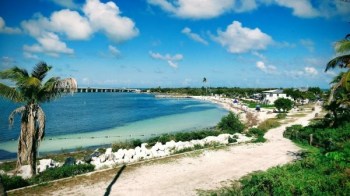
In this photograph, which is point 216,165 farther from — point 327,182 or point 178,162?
point 327,182

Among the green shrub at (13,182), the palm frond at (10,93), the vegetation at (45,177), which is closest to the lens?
the green shrub at (13,182)

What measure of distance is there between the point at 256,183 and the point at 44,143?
28.0 m

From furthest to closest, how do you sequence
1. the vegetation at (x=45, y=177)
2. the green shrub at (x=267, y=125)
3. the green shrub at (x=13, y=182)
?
1. the green shrub at (x=267, y=125)
2. the vegetation at (x=45, y=177)
3. the green shrub at (x=13, y=182)

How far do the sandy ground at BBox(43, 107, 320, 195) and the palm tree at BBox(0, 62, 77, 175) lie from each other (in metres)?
3.01

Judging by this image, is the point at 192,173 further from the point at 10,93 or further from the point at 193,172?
the point at 10,93

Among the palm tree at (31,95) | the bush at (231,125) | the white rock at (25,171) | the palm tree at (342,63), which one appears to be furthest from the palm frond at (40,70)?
the bush at (231,125)

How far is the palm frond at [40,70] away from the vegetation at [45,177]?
4.52 meters

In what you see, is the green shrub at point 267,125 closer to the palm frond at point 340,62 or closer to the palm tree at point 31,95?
the palm frond at point 340,62

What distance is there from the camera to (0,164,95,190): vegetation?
461 inches

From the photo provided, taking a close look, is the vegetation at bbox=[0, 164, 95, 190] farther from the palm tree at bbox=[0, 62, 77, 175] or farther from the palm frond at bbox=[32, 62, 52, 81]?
the palm frond at bbox=[32, 62, 52, 81]


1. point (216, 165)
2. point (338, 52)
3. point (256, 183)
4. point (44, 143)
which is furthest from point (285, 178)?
point (44, 143)

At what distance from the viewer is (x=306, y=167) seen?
11484mm

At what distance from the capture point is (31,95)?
13.2 metres

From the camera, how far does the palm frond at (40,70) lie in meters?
13.5
